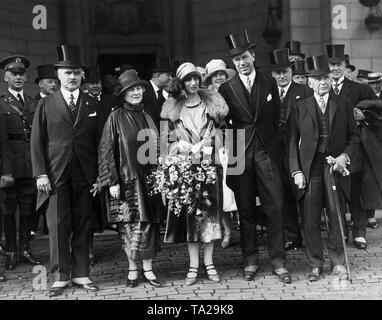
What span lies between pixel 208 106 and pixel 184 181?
2.63 ft

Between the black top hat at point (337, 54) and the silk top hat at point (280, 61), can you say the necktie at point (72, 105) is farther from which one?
the black top hat at point (337, 54)

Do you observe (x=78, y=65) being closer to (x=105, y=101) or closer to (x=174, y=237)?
(x=105, y=101)

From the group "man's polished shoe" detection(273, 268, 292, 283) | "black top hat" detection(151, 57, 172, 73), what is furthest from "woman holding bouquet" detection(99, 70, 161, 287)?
"black top hat" detection(151, 57, 172, 73)

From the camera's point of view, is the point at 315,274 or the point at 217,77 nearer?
the point at 315,274

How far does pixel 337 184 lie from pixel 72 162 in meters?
2.62

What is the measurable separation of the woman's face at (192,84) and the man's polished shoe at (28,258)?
2641mm

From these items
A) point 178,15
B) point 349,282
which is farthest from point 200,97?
point 178,15

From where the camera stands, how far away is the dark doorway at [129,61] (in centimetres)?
1448

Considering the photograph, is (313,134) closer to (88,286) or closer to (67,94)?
(67,94)

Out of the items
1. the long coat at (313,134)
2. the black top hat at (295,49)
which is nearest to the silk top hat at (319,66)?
the long coat at (313,134)

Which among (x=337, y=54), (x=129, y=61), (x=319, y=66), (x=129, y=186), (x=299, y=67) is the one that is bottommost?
(x=129, y=186)

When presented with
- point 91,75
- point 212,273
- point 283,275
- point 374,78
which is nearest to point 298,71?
point 374,78

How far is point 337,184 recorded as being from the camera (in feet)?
23.0

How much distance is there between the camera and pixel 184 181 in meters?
6.67
